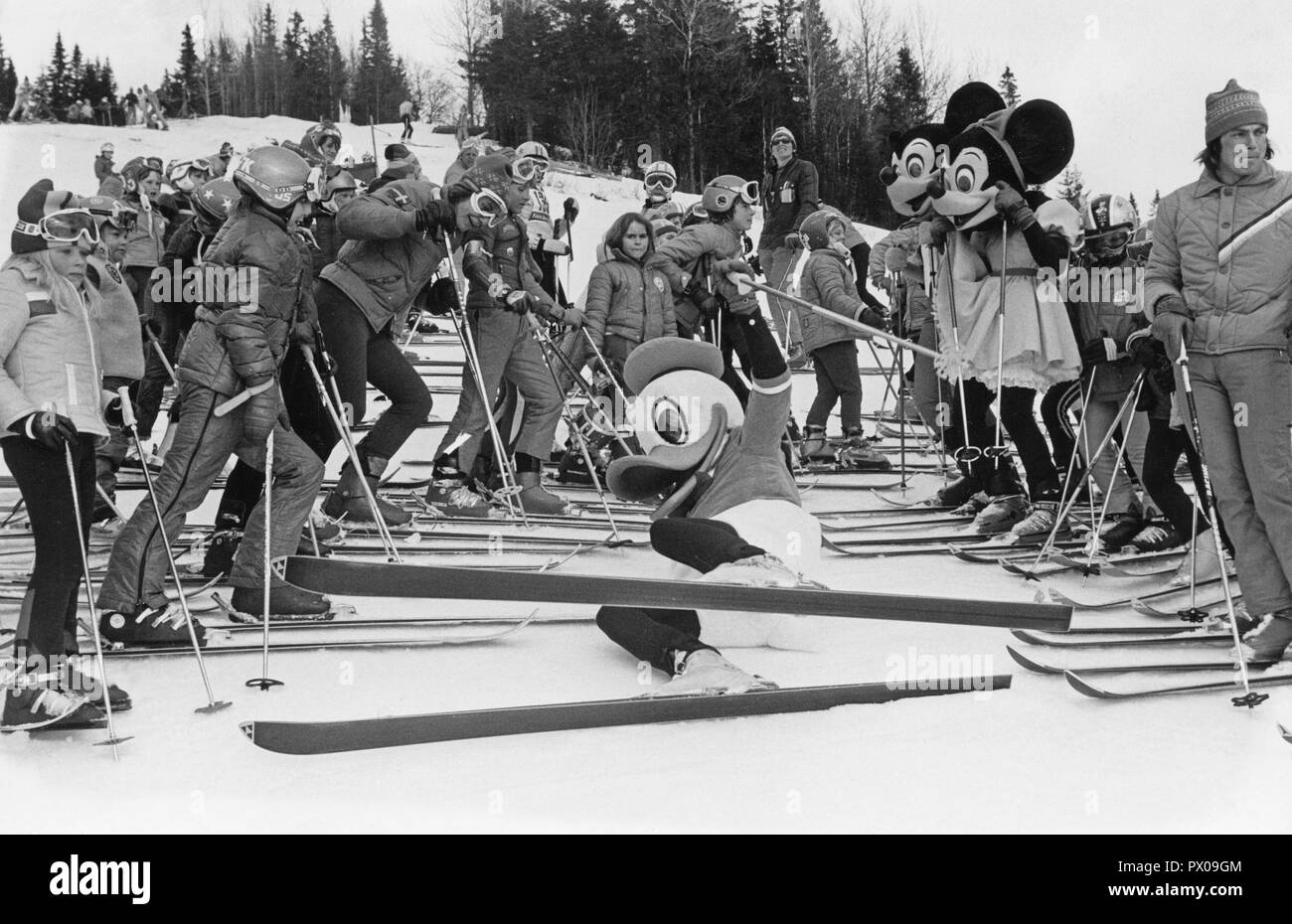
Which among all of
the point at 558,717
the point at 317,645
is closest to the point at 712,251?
the point at 317,645

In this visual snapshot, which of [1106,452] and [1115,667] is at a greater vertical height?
[1106,452]

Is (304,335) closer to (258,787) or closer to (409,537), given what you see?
(409,537)

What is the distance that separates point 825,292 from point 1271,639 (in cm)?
483

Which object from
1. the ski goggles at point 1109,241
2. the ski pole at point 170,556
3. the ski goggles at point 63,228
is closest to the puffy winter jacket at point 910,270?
the ski goggles at point 1109,241

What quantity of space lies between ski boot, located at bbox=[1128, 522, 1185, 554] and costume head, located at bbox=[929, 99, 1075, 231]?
176cm

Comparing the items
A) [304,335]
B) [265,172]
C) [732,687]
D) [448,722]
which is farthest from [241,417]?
[732,687]

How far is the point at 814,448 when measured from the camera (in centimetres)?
907

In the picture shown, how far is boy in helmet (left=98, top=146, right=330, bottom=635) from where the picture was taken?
4.61 meters

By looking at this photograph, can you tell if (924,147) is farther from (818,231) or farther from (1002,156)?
(818,231)

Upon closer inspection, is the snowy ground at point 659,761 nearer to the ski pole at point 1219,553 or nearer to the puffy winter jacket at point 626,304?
the ski pole at point 1219,553

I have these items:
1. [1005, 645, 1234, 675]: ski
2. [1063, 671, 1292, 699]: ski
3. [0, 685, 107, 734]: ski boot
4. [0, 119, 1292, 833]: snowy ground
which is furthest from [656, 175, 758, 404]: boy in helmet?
[0, 685, 107, 734]: ski boot

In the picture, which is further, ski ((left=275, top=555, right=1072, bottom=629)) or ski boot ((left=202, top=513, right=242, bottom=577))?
ski boot ((left=202, top=513, right=242, bottom=577))

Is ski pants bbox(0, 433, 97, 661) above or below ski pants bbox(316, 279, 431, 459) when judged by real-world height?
below

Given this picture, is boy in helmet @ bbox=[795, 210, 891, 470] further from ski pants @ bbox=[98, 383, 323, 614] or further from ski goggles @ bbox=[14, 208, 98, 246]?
ski goggles @ bbox=[14, 208, 98, 246]
